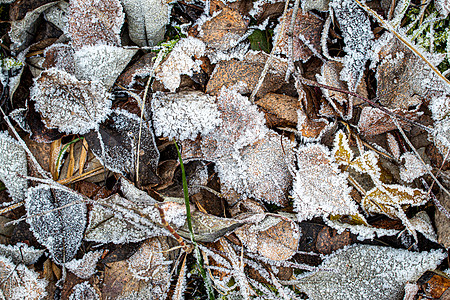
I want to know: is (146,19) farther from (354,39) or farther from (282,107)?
(354,39)

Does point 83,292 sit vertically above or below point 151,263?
below

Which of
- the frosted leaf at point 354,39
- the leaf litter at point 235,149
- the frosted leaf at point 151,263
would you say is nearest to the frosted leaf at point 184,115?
the leaf litter at point 235,149

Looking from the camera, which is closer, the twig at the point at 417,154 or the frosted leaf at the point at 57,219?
the twig at the point at 417,154

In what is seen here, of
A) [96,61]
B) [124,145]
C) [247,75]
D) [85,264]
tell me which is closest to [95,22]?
[96,61]

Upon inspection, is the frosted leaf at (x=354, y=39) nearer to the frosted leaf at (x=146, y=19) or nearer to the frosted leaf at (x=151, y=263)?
the frosted leaf at (x=146, y=19)

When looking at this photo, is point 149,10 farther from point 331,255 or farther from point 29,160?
point 331,255
